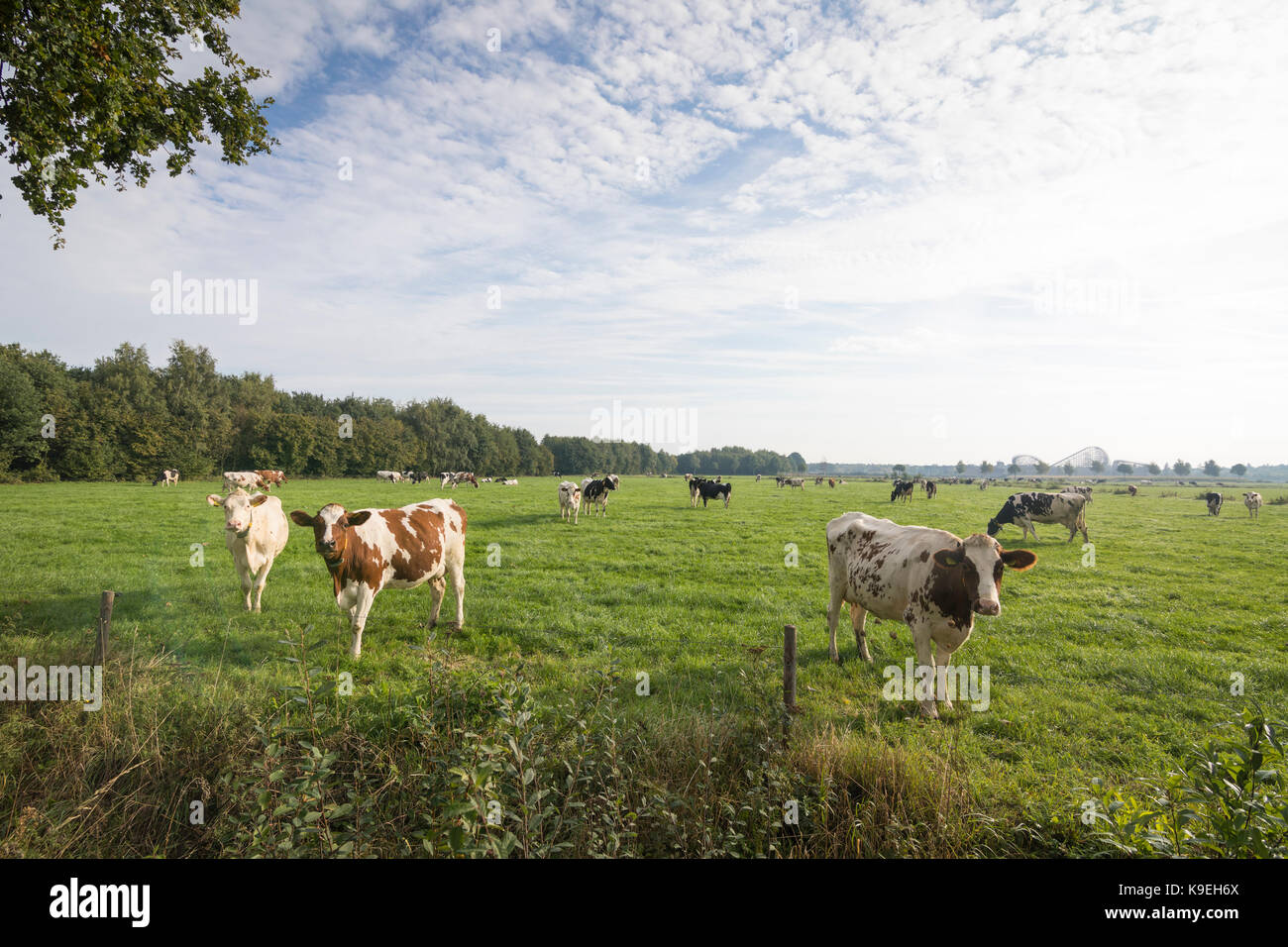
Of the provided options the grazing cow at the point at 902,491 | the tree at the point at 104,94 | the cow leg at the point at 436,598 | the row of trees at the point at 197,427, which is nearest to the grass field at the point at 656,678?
the cow leg at the point at 436,598

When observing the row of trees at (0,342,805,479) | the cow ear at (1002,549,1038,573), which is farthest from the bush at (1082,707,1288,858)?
the row of trees at (0,342,805,479)

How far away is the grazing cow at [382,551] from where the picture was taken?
737 cm

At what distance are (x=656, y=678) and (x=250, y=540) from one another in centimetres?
805

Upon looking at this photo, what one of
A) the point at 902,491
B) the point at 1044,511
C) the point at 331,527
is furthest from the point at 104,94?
the point at 902,491

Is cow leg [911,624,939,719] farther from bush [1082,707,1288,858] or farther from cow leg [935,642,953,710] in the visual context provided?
bush [1082,707,1288,858]

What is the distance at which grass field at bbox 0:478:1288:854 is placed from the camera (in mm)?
4012

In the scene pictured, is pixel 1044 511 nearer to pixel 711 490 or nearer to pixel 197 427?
pixel 711 490

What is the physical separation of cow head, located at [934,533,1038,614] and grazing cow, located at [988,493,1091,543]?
1608 cm

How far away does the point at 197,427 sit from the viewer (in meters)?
56.2

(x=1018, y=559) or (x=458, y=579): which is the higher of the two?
(x=1018, y=559)

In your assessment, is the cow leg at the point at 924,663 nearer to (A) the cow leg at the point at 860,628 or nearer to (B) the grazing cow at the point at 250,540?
(A) the cow leg at the point at 860,628

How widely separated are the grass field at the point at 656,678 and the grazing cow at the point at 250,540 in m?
0.47
